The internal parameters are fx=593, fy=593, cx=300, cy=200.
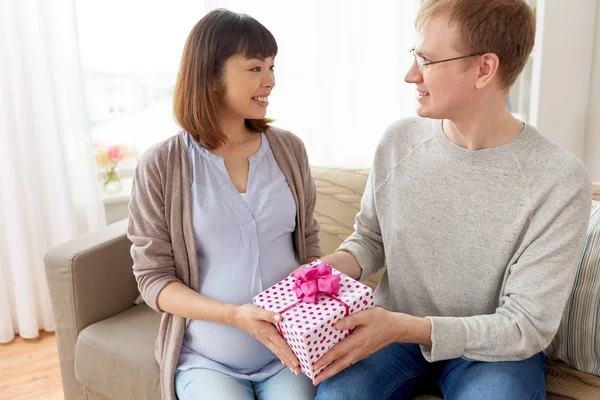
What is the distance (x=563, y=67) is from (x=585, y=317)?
5.07ft

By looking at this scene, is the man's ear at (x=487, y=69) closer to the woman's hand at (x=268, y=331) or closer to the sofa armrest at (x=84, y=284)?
the woman's hand at (x=268, y=331)

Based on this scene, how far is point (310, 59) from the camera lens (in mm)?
2873

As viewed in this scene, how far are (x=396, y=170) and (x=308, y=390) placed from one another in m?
0.57

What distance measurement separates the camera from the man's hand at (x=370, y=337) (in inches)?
48.1

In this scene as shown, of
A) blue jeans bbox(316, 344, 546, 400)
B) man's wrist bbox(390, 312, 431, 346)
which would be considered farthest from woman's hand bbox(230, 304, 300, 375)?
man's wrist bbox(390, 312, 431, 346)

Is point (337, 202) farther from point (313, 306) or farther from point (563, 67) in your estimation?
point (563, 67)

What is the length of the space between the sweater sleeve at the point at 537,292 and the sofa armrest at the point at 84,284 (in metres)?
1.06

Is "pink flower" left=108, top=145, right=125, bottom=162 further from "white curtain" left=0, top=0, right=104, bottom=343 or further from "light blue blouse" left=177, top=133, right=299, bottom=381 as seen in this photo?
"light blue blouse" left=177, top=133, right=299, bottom=381

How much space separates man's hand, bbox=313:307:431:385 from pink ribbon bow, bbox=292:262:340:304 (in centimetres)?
8

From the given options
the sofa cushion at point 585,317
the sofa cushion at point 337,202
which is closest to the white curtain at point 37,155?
the sofa cushion at point 337,202

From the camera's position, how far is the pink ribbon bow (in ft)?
3.91

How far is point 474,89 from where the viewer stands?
1.31 metres

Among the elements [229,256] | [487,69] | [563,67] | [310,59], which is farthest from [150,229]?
[563,67]

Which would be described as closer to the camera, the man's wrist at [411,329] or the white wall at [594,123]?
the man's wrist at [411,329]
